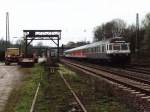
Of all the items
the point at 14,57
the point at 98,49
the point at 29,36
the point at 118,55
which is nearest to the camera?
the point at 118,55

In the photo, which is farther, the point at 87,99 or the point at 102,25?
the point at 102,25

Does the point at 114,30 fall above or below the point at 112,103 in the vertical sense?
above

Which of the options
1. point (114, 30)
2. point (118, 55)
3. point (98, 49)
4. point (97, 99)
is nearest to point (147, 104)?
point (97, 99)

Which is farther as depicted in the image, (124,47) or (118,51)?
(124,47)

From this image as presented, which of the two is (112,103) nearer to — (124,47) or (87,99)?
(87,99)

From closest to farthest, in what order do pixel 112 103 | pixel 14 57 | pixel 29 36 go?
1. pixel 112 103
2. pixel 14 57
3. pixel 29 36

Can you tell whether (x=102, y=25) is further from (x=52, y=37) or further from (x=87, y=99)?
(x=87, y=99)

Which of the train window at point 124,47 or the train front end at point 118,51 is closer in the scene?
the train front end at point 118,51

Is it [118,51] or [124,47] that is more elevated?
[124,47]

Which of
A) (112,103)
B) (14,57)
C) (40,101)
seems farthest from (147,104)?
(14,57)

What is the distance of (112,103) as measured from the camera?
1448 cm

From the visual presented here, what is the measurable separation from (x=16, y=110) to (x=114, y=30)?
135286 millimetres

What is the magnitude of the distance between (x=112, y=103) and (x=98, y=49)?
1484 inches

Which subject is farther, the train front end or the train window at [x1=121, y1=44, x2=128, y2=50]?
the train window at [x1=121, y1=44, x2=128, y2=50]
